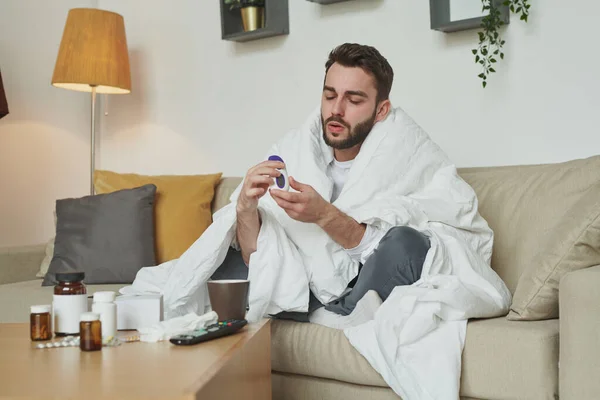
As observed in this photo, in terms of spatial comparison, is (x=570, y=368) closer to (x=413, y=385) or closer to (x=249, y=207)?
(x=413, y=385)

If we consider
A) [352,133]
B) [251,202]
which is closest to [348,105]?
[352,133]

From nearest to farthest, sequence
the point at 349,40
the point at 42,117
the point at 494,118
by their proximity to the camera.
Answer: the point at 494,118
the point at 349,40
the point at 42,117

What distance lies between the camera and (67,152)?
3.71 metres

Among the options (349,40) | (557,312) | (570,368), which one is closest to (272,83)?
(349,40)

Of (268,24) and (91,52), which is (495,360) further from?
(91,52)

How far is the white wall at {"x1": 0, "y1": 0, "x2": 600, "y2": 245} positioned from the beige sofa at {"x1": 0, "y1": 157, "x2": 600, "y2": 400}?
32cm

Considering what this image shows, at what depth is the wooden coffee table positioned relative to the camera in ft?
3.34

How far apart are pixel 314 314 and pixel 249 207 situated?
339 millimetres

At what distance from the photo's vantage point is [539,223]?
2.11m

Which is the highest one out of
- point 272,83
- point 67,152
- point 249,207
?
point 272,83

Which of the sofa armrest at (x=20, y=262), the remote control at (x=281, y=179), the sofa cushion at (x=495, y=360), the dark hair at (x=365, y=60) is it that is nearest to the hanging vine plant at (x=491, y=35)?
the dark hair at (x=365, y=60)

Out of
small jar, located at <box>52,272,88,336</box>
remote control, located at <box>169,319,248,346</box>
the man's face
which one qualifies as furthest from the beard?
small jar, located at <box>52,272,88,336</box>

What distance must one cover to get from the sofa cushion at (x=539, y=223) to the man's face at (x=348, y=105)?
393 mm

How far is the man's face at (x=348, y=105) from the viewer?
91.1 inches
